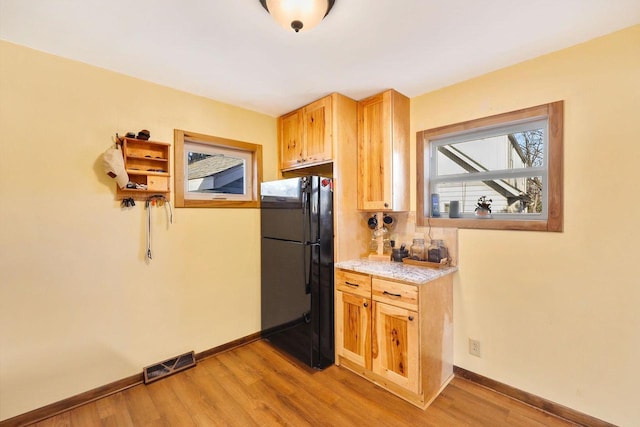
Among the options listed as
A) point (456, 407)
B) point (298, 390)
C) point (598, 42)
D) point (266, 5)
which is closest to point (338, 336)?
point (298, 390)

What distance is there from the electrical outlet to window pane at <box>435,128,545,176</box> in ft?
4.50

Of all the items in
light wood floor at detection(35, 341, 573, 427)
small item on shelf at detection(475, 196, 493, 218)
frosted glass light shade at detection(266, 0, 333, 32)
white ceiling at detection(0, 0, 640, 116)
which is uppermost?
white ceiling at detection(0, 0, 640, 116)

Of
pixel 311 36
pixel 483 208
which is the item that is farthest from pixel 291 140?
pixel 483 208

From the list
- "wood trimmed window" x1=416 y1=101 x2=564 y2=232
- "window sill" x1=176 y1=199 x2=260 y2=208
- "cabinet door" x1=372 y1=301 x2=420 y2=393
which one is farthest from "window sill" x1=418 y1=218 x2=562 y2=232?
"window sill" x1=176 y1=199 x2=260 y2=208

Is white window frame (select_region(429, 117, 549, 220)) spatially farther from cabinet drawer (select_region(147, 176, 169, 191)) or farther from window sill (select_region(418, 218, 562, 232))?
cabinet drawer (select_region(147, 176, 169, 191))

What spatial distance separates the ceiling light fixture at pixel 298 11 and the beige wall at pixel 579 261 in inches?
58.1

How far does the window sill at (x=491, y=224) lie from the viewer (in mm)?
1893

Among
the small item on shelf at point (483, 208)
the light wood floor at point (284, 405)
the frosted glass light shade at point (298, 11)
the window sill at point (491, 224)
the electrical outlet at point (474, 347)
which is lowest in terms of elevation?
the light wood floor at point (284, 405)

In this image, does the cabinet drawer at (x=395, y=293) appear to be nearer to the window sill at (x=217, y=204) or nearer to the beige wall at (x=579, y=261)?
the beige wall at (x=579, y=261)

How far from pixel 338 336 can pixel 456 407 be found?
0.98m

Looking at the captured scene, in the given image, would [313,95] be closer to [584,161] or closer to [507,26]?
[507,26]

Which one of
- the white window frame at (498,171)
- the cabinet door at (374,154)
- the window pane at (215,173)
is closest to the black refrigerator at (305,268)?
the cabinet door at (374,154)

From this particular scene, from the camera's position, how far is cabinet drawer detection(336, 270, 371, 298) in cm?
223

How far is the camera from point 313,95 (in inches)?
100
